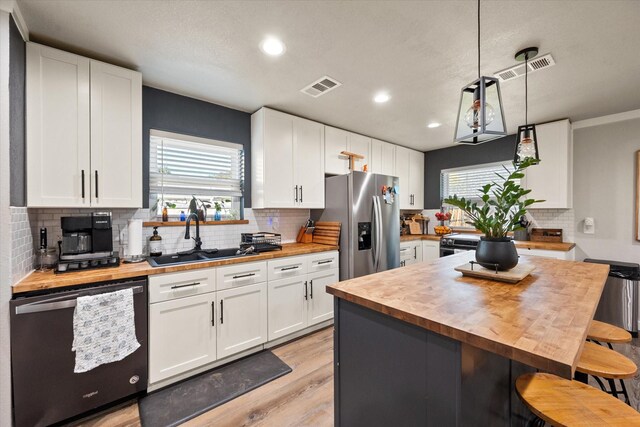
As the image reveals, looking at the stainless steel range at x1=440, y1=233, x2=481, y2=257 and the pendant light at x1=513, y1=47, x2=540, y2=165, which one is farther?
the stainless steel range at x1=440, y1=233, x2=481, y2=257

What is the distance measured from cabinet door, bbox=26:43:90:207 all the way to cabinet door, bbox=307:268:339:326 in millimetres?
2081

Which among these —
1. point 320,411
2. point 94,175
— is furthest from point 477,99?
point 94,175

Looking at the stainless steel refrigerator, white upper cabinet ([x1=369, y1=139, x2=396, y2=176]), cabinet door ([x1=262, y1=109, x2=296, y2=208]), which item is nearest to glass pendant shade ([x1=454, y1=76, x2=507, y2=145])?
the stainless steel refrigerator

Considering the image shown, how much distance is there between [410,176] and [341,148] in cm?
178

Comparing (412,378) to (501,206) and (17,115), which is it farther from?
(17,115)

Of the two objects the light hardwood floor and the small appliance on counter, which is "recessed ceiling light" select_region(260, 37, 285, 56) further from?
the light hardwood floor

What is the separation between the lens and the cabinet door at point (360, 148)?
12.5 feet

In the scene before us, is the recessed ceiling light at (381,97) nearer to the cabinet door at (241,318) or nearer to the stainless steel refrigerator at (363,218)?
the stainless steel refrigerator at (363,218)

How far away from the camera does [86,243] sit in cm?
197

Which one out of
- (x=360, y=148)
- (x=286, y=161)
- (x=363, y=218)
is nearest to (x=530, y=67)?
(x=363, y=218)

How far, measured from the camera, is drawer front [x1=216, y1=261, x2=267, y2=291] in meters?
2.24

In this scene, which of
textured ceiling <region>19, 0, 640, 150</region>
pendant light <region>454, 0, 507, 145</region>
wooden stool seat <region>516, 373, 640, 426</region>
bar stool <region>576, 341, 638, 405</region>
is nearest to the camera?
wooden stool seat <region>516, 373, 640, 426</region>

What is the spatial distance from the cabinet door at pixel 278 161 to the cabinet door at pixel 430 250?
8.25 ft

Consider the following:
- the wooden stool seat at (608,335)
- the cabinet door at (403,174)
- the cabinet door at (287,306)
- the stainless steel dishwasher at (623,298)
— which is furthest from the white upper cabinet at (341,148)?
the stainless steel dishwasher at (623,298)
